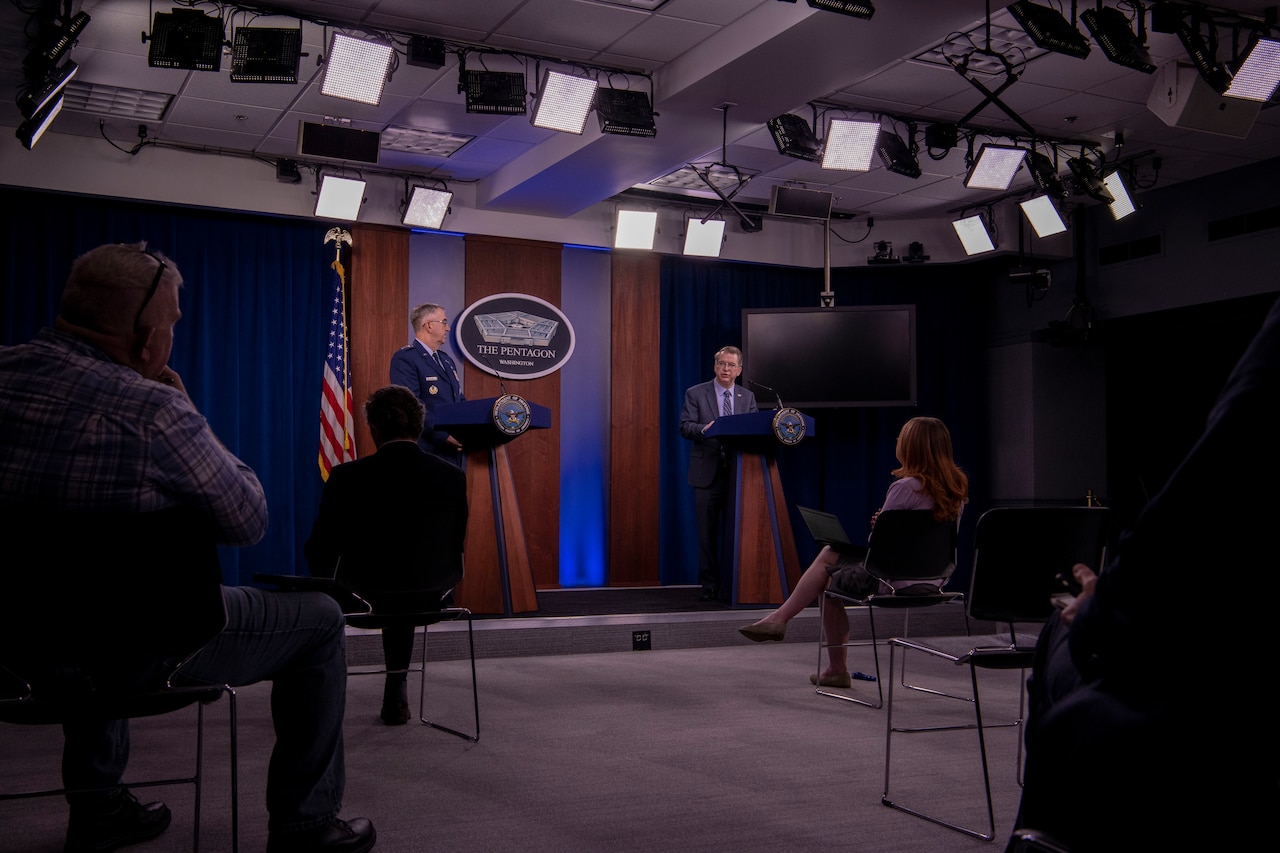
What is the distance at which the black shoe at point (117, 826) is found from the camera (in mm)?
2432

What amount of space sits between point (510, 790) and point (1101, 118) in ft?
19.4

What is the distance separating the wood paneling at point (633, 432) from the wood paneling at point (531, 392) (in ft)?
1.71

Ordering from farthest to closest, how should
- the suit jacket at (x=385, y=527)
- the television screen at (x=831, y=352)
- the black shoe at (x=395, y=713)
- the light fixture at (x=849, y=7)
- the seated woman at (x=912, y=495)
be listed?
the television screen at (x=831, y=352) < the light fixture at (x=849, y=7) < the seated woman at (x=912, y=495) < the black shoe at (x=395, y=713) < the suit jacket at (x=385, y=527)

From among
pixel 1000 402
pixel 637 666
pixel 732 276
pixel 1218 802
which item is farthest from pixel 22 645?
pixel 1000 402

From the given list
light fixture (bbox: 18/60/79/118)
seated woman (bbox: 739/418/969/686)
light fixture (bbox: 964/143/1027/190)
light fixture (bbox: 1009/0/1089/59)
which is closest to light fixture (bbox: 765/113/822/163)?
light fixture (bbox: 964/143/1027/190)

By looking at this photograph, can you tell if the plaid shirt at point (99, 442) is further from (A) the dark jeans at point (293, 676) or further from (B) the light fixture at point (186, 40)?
(B) the light fixture at point (186, 40)

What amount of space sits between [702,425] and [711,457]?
0.26 metres

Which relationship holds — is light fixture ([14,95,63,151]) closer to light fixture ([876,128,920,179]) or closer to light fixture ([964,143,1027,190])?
light fixture ([876,128,920,179])

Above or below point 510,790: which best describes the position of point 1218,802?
above

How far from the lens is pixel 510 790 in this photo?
3074 millimetres

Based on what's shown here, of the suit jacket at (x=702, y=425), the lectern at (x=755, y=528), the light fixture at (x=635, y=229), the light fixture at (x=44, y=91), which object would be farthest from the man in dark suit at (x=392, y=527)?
the light fixture at (x=635, y=229)

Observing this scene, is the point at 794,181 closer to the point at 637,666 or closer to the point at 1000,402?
the point at 1000,402

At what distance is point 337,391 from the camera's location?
7.46 metres

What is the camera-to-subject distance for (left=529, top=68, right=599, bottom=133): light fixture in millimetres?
5648
